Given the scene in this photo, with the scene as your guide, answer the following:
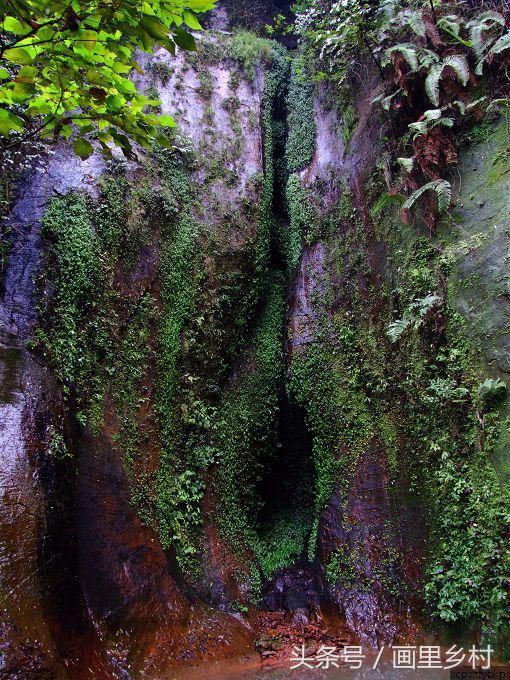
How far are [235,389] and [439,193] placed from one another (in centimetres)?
448

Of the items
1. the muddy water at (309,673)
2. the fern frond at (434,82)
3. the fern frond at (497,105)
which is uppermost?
the fern frond at (434,82)

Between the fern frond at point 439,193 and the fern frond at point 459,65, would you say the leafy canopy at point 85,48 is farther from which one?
the fern frond at point 459,65

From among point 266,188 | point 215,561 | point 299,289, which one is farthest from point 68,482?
point 266,188

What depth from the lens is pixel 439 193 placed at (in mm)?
5320

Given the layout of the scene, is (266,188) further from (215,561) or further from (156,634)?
(156,634)

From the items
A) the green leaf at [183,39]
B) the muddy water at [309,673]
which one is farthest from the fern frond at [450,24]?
the muddy water at [309,673]

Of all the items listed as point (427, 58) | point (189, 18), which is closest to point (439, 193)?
point (427, 58)

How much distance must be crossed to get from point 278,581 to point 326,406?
2753 millimetres

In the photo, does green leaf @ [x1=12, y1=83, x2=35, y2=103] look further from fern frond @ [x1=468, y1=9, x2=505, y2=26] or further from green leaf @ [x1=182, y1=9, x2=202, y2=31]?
fern frond @ [x1=468, y1=9, x2=505, y2=26]

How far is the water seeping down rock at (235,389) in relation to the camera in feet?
15.8

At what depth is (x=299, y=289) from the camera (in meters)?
8.63

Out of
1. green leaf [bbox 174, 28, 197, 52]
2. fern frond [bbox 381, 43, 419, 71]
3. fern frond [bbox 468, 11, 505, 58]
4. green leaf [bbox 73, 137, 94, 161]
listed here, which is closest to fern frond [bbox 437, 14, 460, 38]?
fern frond [bbox 468, 11, 505, 58]

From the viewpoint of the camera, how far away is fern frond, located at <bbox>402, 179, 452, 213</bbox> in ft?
17.3

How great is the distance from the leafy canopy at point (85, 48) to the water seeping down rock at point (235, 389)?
3.10 metres
